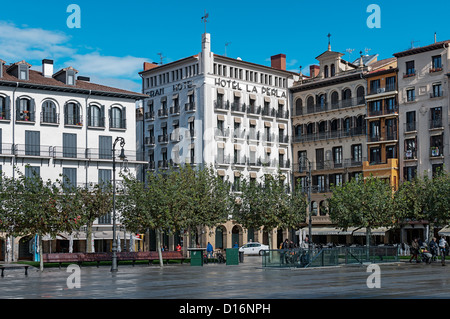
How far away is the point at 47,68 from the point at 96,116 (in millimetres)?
6445

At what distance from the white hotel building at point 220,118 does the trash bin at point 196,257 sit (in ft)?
91.5

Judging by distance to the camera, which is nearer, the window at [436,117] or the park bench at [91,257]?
the park bench at [91,257]

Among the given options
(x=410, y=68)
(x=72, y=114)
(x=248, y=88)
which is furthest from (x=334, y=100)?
(x=72, y=114)

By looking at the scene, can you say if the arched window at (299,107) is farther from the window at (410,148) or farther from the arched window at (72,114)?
the arched window at (72,114)

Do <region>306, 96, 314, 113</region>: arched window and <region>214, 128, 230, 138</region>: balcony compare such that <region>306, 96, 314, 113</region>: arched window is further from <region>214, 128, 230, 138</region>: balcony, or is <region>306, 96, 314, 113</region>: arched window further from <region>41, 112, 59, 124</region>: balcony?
<region>41, 112, 59, 124</region>: balcony

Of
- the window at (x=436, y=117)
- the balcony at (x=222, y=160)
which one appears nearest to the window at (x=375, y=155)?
the window at (x=436, y=117)

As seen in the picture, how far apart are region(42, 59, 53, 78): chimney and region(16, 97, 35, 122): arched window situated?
478 centimetres

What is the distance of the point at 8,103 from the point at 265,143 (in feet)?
96.5

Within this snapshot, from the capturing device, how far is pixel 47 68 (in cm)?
7006

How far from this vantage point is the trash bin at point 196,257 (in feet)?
156

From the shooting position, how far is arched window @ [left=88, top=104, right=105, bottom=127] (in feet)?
228

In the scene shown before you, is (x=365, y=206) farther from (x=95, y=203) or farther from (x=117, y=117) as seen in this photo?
(x=117, y=117)
